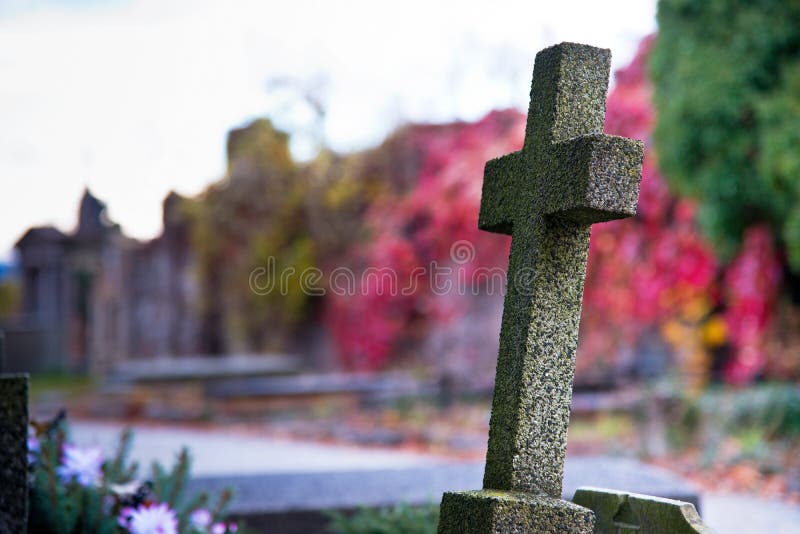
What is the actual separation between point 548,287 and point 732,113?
652 centimetres

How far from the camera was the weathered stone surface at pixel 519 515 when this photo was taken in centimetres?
187

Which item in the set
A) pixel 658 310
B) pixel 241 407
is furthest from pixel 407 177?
pixel 658 310

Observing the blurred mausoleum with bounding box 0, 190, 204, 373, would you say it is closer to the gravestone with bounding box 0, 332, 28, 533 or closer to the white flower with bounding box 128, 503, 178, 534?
the gravestone with bounding box 0, 332, 28, 533

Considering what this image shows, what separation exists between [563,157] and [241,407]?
34.4 feet

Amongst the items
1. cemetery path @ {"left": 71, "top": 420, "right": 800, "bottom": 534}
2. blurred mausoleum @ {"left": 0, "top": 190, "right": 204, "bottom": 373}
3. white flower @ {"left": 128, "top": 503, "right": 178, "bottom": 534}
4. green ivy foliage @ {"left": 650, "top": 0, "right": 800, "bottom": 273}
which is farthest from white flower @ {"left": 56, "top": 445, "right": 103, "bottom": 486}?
blurred mausoleum @ {"left": 0, "top": 190, "right": 204, "bottom": 373}

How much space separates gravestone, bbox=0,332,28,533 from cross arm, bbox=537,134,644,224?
5.35 ft

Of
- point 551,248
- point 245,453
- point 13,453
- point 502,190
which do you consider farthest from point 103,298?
point 551,248

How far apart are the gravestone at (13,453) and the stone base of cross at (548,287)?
126 centimetres

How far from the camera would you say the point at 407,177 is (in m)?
14.1

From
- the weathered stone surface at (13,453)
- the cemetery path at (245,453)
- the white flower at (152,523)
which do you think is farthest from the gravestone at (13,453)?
the cemetery path at (245,453)

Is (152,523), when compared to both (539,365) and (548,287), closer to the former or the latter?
(539,365)

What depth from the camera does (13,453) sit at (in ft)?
7.90

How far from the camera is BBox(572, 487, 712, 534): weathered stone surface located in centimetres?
205

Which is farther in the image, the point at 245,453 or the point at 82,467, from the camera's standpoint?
the point at 245,453
